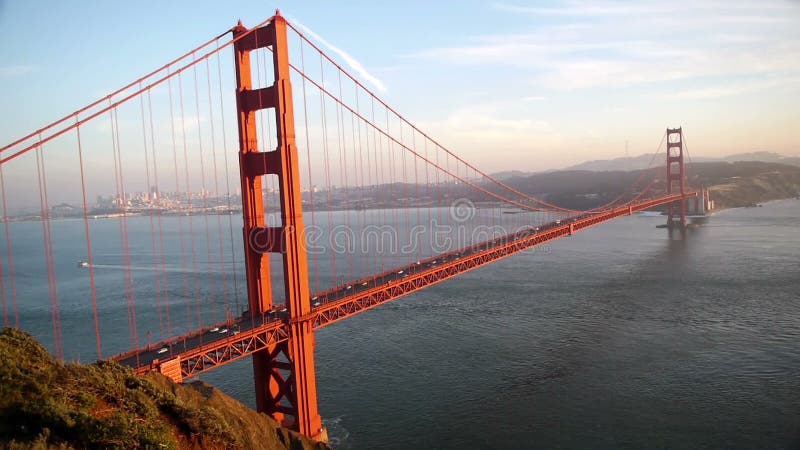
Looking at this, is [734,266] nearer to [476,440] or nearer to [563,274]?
[563,274]

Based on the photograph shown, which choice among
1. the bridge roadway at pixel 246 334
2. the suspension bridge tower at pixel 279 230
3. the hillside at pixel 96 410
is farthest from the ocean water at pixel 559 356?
the hillside at pixel 96 410

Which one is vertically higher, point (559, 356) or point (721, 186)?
point (721, 186)

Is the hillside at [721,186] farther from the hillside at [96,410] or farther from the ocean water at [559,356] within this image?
the hillside at [96,410]

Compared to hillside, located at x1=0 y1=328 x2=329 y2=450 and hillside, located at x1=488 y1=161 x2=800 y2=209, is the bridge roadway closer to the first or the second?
hillside, located at x1=0 y1=328 x2=329 y2=450

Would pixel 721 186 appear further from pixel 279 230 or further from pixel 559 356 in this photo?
pixel 279 230

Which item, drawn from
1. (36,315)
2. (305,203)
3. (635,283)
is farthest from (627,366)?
(305,203)

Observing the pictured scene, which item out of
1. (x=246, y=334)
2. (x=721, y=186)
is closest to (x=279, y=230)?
(x=246, y=334)
